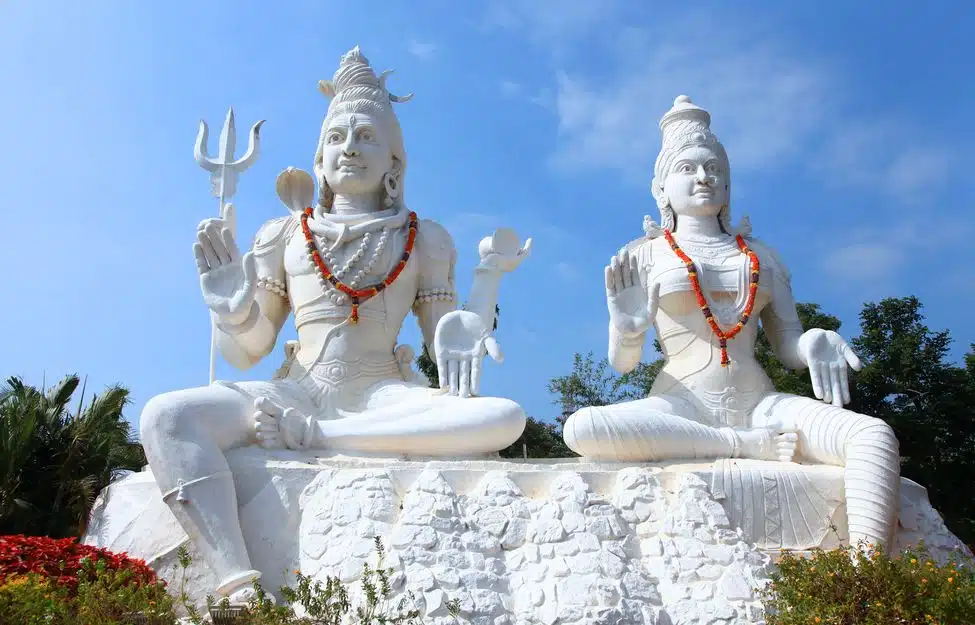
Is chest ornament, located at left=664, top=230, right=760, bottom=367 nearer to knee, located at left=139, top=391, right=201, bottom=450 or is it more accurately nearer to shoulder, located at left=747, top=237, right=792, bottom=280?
shoulder, located at left=747, top=237, right=792, bottom=280

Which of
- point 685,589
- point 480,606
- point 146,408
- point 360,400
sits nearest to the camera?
point 480,606

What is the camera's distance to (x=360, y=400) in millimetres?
6824

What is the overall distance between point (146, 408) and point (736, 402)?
404 centimetres

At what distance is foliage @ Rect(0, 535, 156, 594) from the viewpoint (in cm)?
540

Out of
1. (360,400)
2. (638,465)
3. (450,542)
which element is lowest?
(450,542)

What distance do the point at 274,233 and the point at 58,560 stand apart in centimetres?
285

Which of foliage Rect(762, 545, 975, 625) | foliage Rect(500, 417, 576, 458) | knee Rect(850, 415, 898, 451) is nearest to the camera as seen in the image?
foliage Rect(762, 545, 975, 625)

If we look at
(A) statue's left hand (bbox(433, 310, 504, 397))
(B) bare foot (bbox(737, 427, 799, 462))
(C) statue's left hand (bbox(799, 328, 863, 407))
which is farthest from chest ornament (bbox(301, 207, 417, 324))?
(C) statue's left hand (bbox(799, 328, 863, 407))

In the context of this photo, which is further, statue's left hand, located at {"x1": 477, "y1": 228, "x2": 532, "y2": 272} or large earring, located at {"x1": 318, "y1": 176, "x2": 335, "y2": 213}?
large earring, located at {"x1": 318, "y1": 176, "x2": 335, "y2": 213}

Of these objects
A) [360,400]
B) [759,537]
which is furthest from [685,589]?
[360,400]

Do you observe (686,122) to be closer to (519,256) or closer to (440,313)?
(519,256)

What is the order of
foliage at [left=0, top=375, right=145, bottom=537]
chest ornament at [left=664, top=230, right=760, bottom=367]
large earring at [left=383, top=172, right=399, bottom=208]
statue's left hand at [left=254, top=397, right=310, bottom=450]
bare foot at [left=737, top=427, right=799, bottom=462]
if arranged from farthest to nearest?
foliage at [left=0, top=375, right=145, bottom=537] → large earring at [left=383, top=172, right=399, bottom=208] → chest ornament at [left=664, top=230, right=760, bottom=367] → bare foot at [left=737, top=427, right=799, bottom=462] → statue's left hand at [left=254, top=397, right=310, bottom=450]

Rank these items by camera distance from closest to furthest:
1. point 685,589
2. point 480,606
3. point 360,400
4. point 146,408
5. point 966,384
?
point 480,606, point 685,589, point 146,408, point 360,400, point 966,384

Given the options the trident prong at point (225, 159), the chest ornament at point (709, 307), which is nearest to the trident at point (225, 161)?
the trident prong at point (225, 159)
